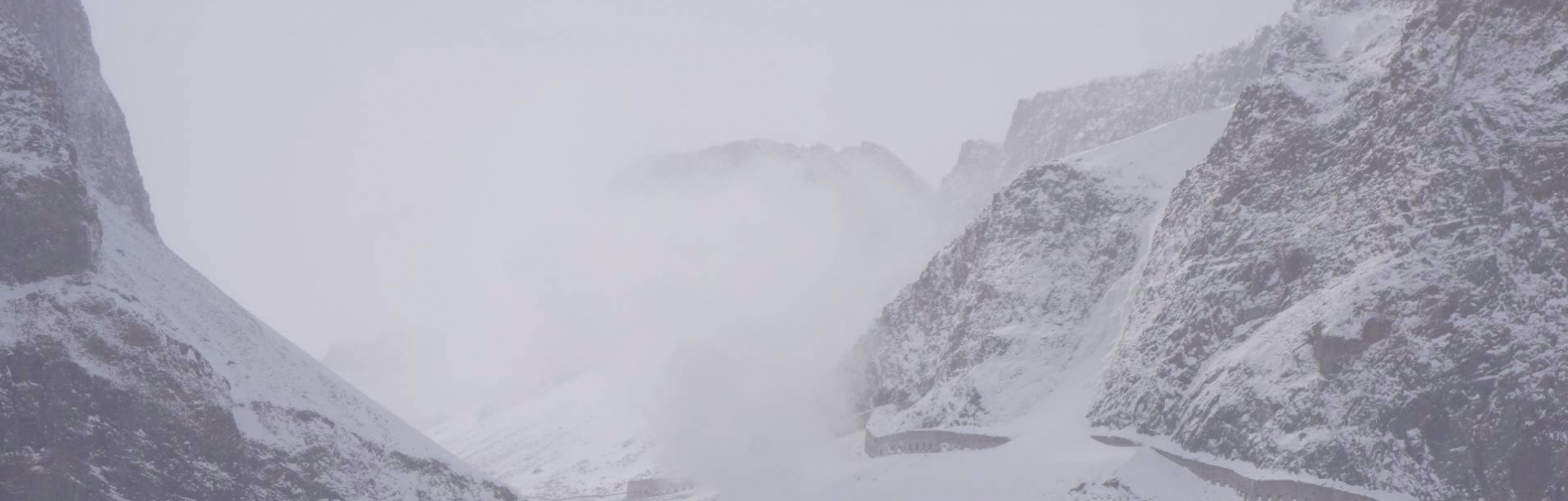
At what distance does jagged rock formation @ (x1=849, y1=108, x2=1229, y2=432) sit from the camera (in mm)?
87688

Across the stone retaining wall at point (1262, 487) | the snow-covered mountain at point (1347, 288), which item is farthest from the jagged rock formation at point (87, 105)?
the stone retaining wall at point (1262, 487)

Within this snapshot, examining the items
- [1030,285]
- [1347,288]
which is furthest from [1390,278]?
[1030,285]

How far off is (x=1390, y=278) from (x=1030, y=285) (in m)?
36.7

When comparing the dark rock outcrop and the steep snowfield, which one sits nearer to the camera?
the dark rock outcrop

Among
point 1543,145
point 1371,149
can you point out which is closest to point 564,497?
point 1371,149

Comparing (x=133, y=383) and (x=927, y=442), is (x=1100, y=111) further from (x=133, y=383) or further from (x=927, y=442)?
(x=133, y=383)

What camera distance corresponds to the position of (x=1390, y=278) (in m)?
58.2

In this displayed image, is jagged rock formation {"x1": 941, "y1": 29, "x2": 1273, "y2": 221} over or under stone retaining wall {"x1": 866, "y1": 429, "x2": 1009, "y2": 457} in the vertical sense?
over

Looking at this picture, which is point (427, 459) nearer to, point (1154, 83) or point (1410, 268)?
point (1410, 268)

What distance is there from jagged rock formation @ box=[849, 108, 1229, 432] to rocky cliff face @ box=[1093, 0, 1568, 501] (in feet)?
34.7

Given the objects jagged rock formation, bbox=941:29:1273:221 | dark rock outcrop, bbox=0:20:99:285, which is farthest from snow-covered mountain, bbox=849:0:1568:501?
dark rock outcrop, bbox=0:20:99:285

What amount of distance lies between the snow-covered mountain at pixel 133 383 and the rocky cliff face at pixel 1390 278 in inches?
1759

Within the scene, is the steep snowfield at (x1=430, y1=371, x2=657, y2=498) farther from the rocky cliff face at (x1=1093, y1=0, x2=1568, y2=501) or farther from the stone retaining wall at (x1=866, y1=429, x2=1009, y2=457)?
the rocky cliff face at (x1=1093, y1=0, x2=1568, y2=501)

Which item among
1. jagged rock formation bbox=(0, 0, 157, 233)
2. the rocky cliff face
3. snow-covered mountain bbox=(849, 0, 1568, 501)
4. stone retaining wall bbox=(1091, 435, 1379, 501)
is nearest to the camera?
the rocky cliff face
